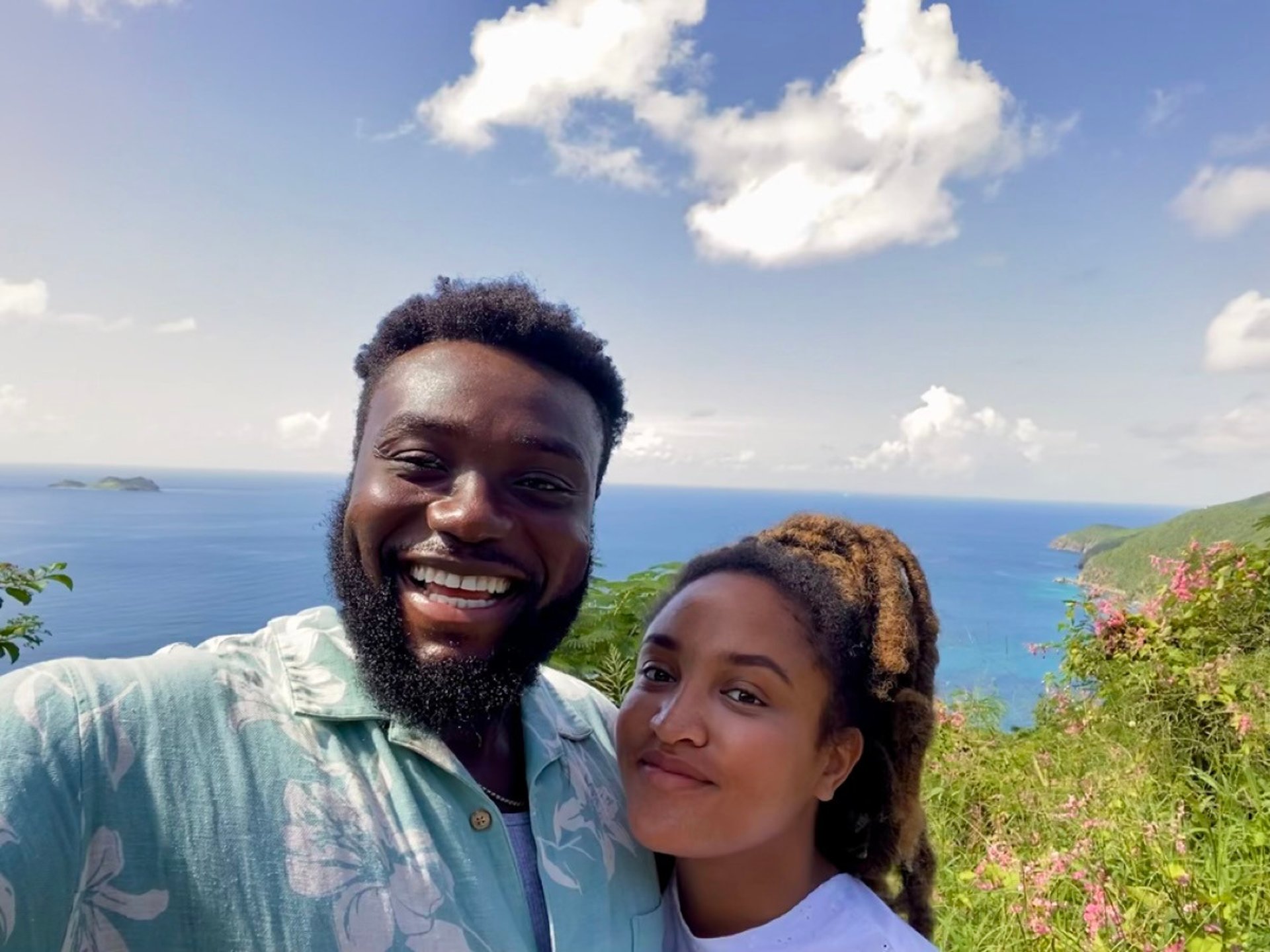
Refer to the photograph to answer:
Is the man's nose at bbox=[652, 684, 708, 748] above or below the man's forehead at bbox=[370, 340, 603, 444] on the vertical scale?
below

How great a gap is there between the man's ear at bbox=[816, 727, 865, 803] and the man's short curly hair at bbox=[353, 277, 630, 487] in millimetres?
1004

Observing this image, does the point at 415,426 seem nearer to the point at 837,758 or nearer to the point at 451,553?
the point at 451,553

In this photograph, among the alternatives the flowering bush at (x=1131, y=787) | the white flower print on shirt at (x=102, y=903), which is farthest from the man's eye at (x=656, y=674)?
the flowering bush at (x=1131, y=787)

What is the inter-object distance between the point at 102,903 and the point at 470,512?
82 cm

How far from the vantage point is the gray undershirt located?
1473mm

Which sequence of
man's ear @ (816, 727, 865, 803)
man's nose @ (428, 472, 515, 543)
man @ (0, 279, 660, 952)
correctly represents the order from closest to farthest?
1. man @ (0, 279, 660, 952)
2. man's nose @ (428, 472, 515, 543)
3. man's ear @ (816, 727, 865, 803)

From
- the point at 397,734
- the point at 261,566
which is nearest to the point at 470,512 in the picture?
the point at 397,734

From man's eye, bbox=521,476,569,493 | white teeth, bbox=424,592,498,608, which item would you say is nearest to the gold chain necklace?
white teeth, bbox=424,592,498,608

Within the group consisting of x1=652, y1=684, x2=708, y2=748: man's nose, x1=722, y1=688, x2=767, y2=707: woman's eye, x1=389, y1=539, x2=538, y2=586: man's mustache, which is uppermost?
x1=389, y1=539, x2=538, y2=586: man's mustache

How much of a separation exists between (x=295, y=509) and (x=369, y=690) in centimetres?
2451

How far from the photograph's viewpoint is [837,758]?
208cm

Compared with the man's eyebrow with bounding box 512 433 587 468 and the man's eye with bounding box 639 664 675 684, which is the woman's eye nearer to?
the man's eye with bounding box 639 664 675 684

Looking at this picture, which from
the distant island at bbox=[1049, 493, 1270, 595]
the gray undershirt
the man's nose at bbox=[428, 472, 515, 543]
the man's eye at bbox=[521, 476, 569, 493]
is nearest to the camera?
the gray undershirt

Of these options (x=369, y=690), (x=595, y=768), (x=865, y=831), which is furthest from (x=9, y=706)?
(x=865, y=831)
